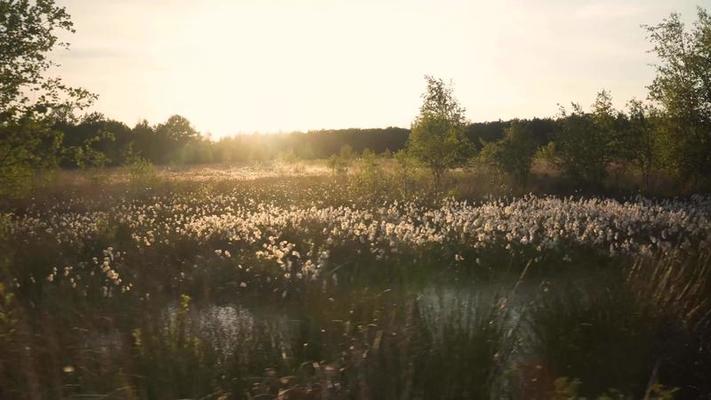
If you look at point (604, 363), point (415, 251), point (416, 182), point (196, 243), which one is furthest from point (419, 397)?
point (416, 182)

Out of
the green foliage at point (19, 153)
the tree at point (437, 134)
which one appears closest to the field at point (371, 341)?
the green foliage at point (19, 153)

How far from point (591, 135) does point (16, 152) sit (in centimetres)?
2496

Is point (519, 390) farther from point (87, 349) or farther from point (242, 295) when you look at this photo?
point (242, 295)

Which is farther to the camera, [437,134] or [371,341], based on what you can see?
[437,134]

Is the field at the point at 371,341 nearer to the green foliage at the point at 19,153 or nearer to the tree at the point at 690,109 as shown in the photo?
the green foliage at the point at 19,153

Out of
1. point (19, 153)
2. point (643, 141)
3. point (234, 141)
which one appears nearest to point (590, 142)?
point (643, 141)

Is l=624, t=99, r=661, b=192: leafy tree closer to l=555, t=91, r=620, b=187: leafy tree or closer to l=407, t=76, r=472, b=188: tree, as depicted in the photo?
l=555, t=91, r=620, b=187: leafy tree

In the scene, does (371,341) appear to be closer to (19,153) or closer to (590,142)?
(19,153)

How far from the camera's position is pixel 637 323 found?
591 cm

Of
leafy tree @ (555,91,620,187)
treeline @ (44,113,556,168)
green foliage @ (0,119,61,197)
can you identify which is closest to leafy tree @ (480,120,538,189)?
leafy tree @ (555,91,620,187)

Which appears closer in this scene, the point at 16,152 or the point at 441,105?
the point at 16,152

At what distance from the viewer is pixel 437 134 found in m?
28.5

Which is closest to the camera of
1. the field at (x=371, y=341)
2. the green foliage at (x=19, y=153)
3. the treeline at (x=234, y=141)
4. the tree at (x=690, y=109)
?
the field at (x=371, y=341)

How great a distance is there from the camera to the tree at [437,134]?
2817 cm
